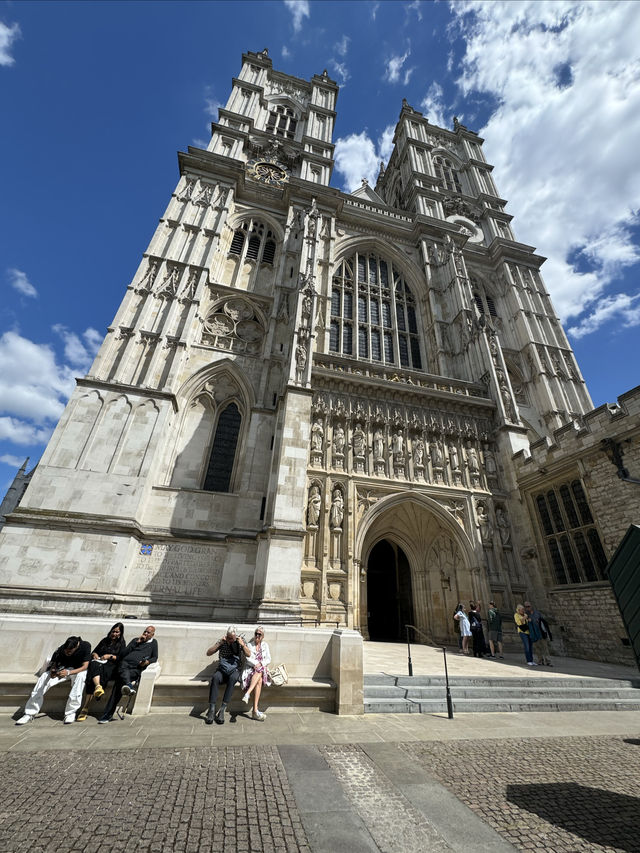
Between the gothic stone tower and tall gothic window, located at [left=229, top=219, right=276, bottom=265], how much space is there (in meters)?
0.13

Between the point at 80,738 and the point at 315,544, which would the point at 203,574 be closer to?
the point at 315,544

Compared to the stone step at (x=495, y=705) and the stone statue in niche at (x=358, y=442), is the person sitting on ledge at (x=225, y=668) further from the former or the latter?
the stone statue in niche at (x=358, y=442)

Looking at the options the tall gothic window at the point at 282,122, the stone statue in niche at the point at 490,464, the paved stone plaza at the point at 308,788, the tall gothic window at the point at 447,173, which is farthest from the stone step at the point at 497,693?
the tall gothic window at the point at 447,173

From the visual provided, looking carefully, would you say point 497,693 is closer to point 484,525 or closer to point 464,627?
point 464,627

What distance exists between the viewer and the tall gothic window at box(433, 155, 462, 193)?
108ft

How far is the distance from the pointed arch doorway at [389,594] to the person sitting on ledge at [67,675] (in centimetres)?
1193

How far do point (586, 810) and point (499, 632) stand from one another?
9213 millimetres

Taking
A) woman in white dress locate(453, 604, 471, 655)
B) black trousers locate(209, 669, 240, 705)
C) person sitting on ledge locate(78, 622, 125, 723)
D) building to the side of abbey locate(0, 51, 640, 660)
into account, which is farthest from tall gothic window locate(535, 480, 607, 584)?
person sitting on ledge locate(78, 622, 125, 723)

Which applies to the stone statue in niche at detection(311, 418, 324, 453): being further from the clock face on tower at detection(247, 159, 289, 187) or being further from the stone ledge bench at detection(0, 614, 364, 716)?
the clock face on tower at detection(247, 159, 289, 187)

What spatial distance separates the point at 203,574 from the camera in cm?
1180

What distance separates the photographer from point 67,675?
194 inches

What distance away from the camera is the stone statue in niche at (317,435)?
13250 millimetres

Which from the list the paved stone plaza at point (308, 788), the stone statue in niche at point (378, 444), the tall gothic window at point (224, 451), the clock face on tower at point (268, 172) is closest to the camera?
the paved stone plaza at point (308, 788)

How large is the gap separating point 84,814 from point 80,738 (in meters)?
1.98
